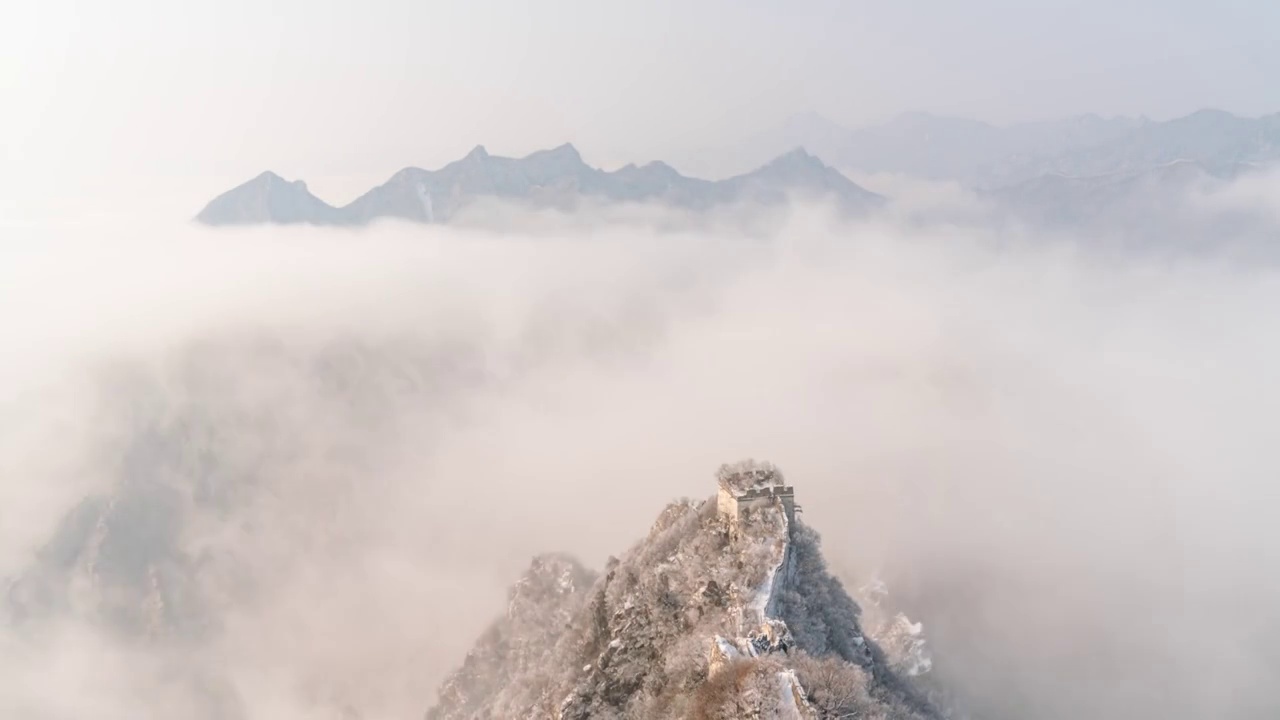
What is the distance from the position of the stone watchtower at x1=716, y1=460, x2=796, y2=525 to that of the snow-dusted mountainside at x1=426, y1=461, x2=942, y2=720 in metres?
0.12

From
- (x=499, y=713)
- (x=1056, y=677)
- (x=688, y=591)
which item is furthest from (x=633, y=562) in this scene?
(x=1056, y=677)

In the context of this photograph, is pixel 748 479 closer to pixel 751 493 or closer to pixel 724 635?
pixel 751 493

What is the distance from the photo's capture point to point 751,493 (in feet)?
229

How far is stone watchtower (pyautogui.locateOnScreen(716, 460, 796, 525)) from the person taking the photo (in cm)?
6975

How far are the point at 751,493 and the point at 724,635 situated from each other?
699 inches

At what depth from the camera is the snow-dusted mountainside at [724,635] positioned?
144ft

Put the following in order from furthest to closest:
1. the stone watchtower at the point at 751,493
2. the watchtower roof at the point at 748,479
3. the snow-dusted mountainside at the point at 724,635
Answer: the watchtower roof at the point at 748,479 < the stone watchtower at the point at 751,493 < the snow-dusted mountainside at the point at 724,635

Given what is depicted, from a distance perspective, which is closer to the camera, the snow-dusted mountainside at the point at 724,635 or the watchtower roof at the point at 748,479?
the snow-dusted mountainside at the point at 724,635

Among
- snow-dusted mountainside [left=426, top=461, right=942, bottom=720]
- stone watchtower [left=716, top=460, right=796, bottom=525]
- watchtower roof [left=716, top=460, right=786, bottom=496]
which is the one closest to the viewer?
snow-dusted mountainside [left=426, top=461, right=942, bottom=720]

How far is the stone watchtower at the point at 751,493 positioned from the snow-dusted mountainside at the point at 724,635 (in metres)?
0.12

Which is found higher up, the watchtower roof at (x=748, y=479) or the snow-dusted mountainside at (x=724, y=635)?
the watchtower roof at (x=748, y=479)

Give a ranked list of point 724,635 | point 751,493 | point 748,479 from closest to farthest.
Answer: point 724,635 → point 751,493 → point 748,479

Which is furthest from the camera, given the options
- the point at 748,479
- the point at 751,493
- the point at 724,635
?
the point at 748,479

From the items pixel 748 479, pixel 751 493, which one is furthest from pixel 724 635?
pixel 748 479
